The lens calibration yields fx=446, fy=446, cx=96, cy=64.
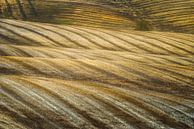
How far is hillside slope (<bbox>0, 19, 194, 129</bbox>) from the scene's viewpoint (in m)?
26.5

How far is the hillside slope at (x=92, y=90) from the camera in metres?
26.5

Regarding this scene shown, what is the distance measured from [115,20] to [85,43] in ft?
86.0

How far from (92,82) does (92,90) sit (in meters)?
3.39

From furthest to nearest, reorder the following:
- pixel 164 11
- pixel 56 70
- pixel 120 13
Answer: pixel 164 11, pixel 120 13, pixel 56 70

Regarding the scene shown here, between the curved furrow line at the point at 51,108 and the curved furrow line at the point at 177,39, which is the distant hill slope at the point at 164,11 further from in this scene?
the curved furrow line at the point at 51,108

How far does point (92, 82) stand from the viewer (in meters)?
34.4

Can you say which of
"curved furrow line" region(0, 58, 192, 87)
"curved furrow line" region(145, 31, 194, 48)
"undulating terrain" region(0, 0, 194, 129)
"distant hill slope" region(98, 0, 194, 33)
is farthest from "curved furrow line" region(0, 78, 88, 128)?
"distant hill slope" region(98, 0, 194, 33)

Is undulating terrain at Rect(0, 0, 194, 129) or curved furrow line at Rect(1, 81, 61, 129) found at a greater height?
curved furrow line at Rect(1, 81, 61, 129)

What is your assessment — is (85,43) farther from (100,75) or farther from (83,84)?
(83,84)

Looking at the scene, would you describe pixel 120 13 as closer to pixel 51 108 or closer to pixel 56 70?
pixel 56 70

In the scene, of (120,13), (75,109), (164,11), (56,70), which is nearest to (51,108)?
(75,109)

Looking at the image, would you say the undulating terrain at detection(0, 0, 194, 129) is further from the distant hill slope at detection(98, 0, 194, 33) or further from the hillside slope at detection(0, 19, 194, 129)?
the distant hill slope at detection(98, 0, 194, 33)

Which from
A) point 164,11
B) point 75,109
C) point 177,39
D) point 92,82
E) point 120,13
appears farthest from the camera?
point 164,11

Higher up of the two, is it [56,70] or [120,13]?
[56,70]
